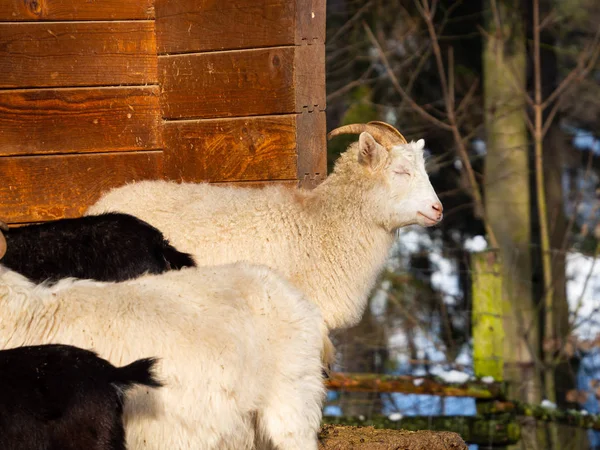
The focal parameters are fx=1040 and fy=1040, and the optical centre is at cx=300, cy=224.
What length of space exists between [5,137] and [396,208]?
9.44 feet

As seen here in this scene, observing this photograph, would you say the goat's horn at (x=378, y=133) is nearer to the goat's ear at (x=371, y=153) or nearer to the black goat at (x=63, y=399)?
the goat's ear at (x=371, y=153)

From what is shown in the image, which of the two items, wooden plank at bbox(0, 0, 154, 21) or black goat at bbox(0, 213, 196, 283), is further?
wooden plank at bbox(0, 0, 154, 21)

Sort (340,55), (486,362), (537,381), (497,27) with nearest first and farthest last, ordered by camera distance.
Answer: (486,362), (537,381), (497,27), (340,55)

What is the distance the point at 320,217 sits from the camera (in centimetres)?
733

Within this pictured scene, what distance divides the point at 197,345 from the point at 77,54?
338 cm

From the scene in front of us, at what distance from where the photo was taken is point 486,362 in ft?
34.1

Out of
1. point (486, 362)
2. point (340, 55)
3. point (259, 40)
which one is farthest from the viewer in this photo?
point (340, 55)

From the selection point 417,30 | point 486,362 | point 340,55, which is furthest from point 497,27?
point 486,362

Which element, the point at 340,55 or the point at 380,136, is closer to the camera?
the point at 380,136

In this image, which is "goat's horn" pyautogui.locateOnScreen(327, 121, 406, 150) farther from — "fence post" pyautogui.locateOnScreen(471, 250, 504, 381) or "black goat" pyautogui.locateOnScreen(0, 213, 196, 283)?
"fence post" pyautogui.locateOnScreen(471, 250, 504, 381)

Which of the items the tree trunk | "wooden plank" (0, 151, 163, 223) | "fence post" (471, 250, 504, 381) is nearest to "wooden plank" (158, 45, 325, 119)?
"wooden plank" (0, 151, 163, 223)

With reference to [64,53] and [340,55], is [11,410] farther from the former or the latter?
[340,55]

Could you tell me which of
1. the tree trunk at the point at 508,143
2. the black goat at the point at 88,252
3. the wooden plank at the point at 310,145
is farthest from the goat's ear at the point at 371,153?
the tree trunk at the point at 508,143

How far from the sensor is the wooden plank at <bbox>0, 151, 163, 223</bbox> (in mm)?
7508
